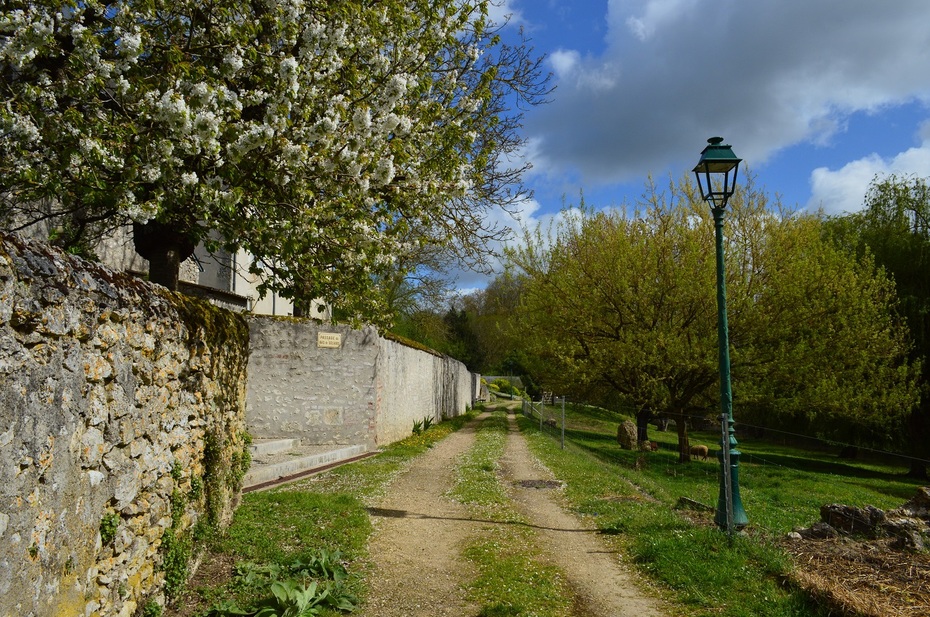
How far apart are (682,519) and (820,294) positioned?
490 inches

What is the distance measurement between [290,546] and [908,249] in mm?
24970

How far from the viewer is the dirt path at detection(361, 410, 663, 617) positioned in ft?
17.5

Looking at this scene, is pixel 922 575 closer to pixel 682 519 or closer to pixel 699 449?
pixel 682 519

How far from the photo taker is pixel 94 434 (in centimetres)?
362

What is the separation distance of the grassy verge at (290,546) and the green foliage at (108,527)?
1223mm

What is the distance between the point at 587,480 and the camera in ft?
38.6

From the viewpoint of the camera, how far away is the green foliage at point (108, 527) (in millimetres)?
3748

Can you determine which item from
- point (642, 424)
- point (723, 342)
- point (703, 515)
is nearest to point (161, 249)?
point (723, 342)

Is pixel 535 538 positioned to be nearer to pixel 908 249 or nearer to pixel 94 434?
pixel 94 434

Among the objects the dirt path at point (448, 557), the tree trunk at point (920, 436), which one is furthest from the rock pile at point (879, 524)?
the tree trunk at point (920, 436)

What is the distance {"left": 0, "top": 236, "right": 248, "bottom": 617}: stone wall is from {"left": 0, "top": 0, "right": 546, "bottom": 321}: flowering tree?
137cm

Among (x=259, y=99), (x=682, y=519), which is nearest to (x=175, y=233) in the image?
(x=259, y=99)

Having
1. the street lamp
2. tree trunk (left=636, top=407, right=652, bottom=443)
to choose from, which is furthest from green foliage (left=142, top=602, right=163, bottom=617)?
tree trunk (left=636, top=407, right=652, bottom=443)

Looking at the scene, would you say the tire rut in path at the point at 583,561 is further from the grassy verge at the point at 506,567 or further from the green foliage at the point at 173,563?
the green foliage at the point at 173,563
